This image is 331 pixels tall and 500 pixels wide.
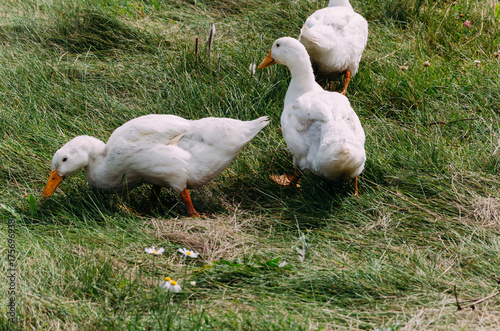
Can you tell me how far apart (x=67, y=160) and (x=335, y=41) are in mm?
2429

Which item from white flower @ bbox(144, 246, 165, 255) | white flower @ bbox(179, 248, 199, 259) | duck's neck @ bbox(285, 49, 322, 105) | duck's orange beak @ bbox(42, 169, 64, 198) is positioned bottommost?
duck's orange beak @ bbox(42, 169, 64, 198)

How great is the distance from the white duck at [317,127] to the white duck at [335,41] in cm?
49

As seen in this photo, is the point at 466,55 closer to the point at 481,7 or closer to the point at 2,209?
the point at 481,7

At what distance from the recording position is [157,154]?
3451 mm

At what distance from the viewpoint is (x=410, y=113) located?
4496 millimetres

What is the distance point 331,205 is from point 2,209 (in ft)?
6.59

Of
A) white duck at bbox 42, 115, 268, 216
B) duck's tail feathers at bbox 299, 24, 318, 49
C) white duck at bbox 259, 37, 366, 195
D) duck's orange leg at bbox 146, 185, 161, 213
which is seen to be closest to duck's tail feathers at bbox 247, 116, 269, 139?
white duck at bbox 42, 115, 268, 216

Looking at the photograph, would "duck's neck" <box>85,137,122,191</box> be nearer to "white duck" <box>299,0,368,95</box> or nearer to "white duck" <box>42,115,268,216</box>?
"white duck" <box>42,115,268,216</box>

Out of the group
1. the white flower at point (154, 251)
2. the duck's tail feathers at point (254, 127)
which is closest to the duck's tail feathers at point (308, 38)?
the duck's tail feathers at point (254, 127)

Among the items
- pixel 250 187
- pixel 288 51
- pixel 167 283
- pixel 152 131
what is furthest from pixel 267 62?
pixel 167 283

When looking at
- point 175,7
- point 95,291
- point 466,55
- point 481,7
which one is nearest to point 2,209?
point 95,291

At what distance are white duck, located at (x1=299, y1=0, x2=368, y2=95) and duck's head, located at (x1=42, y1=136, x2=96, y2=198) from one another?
201cm

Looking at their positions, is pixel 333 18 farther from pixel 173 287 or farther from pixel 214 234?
pixel 173 287

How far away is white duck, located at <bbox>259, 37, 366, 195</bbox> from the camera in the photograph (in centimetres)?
334
